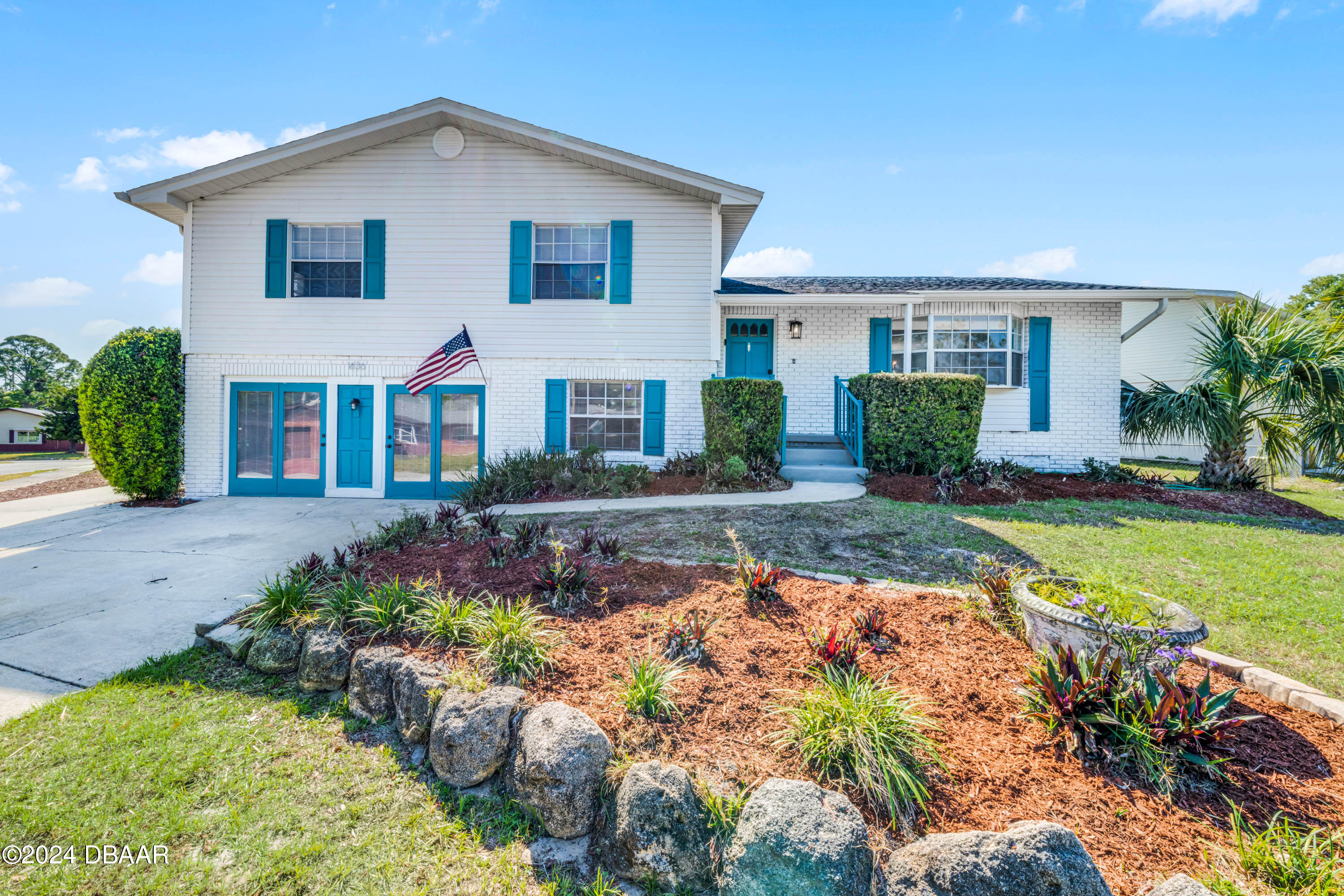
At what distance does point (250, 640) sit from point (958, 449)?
895 cm

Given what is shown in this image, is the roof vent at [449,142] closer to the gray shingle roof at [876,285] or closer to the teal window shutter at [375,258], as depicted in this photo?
the teal window shutter at [375,258]

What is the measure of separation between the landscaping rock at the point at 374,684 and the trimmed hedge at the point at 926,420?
7.87 m

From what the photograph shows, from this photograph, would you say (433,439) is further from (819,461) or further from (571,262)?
(819,461)

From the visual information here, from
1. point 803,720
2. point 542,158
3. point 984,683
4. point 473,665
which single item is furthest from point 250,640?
point 542,158

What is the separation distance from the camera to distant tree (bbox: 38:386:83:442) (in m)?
28.1

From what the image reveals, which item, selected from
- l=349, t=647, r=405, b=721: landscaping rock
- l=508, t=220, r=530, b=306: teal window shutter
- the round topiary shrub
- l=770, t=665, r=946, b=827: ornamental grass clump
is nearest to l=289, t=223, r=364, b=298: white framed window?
the round topiary shrub

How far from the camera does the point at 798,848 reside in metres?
1.85

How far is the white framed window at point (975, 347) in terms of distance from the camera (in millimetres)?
11242

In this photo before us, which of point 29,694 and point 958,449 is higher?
point 958,449

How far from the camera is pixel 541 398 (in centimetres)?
984

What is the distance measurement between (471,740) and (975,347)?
11679 millimetres

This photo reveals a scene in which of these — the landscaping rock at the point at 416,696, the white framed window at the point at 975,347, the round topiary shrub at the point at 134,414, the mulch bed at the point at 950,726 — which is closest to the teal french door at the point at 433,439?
the round topiary shrub at the point at 134,414

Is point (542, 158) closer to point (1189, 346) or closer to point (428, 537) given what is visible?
point (428, 537)

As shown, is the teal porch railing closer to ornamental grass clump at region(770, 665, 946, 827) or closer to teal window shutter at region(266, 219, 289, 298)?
ornamental grass clump at region(770, 665, 946, 827)
